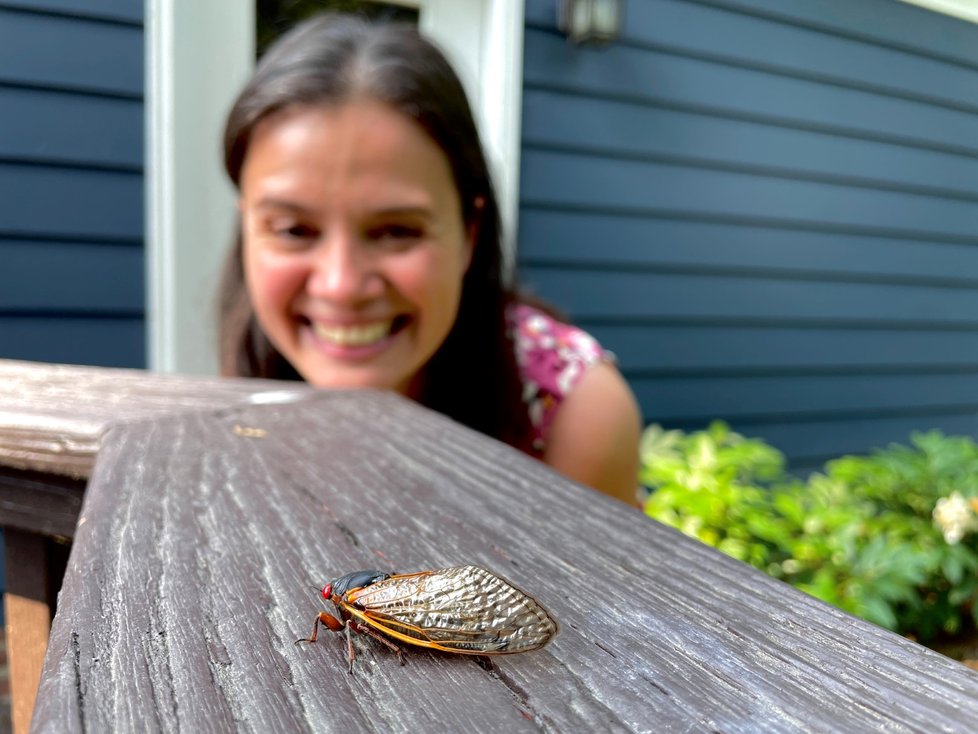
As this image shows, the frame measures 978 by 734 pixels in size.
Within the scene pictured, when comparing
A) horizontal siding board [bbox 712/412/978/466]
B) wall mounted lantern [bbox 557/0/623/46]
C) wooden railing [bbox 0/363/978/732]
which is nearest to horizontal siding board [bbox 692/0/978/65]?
wall mounted lantern [bbox 557/0/623/46]

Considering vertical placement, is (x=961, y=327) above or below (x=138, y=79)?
below

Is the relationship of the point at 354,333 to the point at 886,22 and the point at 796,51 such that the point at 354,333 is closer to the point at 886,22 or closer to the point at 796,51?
the point at 796,51

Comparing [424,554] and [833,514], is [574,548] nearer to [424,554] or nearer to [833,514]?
[424,554]

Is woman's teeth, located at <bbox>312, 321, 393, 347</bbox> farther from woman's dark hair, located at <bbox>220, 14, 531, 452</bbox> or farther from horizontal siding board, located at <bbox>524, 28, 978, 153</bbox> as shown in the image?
horizontal siding board, located at <bbox>524, 28, 978, 153</bbox>

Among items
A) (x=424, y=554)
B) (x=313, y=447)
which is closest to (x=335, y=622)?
(x=424, y=554)


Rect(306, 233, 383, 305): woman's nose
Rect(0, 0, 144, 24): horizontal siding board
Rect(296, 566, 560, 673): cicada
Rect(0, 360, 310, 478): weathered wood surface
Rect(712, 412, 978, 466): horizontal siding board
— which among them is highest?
Rect(0, 0, 144, 24): horizontal siding board

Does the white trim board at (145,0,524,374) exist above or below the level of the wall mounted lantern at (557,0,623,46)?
below

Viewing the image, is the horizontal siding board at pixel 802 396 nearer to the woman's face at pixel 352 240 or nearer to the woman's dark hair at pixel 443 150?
the woman's dark hair at pixel 443 150
